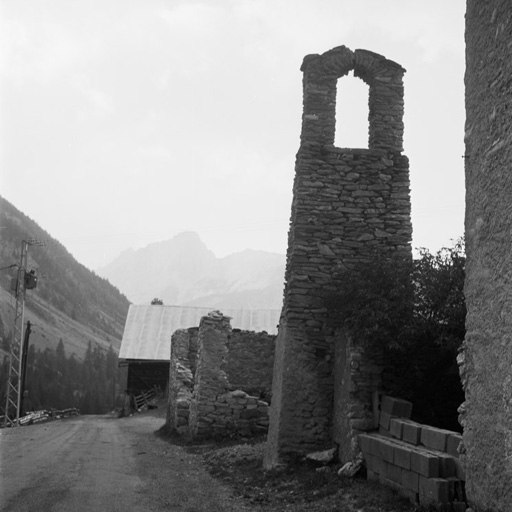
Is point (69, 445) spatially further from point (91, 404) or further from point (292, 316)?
point (91, 404)

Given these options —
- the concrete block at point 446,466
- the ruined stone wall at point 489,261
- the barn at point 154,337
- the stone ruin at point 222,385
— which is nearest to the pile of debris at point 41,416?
the barn at point 154,337

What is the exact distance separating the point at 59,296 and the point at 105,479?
68522 mm

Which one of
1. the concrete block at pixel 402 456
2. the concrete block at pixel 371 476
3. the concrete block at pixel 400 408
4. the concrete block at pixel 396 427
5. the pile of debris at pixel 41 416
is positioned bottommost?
the pile of debris at pixel 41 416

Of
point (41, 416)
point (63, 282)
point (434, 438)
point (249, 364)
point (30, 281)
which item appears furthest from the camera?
point (63, 282)

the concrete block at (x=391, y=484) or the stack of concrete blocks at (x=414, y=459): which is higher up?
the stack of concrete blocks at (x=414, y=459)

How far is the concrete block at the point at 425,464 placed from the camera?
6.20 m

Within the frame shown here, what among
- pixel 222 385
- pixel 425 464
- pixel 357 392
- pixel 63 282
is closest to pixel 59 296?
pixel 63 282

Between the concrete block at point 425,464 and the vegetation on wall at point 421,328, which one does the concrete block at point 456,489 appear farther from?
the vegetation on wall at point 421,328

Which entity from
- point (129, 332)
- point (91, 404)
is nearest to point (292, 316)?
point (129, 332)

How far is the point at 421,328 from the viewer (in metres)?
8.76

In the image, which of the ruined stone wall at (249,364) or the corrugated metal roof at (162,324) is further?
the corrugated metal roof at (162,324)

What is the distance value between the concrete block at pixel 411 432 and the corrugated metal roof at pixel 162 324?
2306cm

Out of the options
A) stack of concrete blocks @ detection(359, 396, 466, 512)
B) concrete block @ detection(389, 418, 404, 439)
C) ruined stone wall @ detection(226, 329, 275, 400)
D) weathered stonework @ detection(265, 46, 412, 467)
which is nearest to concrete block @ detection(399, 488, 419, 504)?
stack of concrete blocks @ detection(359, 396, 466, 512)

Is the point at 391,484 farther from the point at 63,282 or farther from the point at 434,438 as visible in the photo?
the point at 63,282
